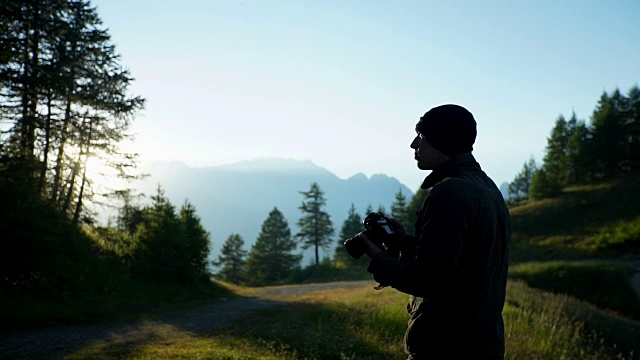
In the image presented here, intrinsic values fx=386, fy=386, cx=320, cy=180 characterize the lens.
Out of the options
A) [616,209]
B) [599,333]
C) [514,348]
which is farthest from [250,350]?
[616,209]

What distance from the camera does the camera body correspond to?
2.89m

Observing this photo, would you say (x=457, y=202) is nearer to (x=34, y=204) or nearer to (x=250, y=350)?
(x=250, y=350)

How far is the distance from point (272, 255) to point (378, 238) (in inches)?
2309

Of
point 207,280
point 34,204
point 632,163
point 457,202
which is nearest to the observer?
point 457,202

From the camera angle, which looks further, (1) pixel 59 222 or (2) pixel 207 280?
(2) pixel 207 280

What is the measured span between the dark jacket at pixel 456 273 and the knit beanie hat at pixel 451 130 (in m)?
0.25

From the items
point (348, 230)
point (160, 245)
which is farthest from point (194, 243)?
point (348, 230)

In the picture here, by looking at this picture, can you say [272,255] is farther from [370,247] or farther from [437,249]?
[437,249]

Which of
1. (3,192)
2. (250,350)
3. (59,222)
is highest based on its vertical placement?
(3,192)

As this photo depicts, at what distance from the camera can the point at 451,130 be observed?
271cm

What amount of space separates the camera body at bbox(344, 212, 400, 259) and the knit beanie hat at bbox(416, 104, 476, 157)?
71cm

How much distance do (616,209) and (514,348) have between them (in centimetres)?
4796

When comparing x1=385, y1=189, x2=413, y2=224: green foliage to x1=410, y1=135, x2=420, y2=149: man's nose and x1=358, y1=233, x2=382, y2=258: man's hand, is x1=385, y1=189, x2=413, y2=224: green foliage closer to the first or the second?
x1=410, y1=135, x2=420, y2=149: man's nose

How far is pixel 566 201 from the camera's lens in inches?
2061
